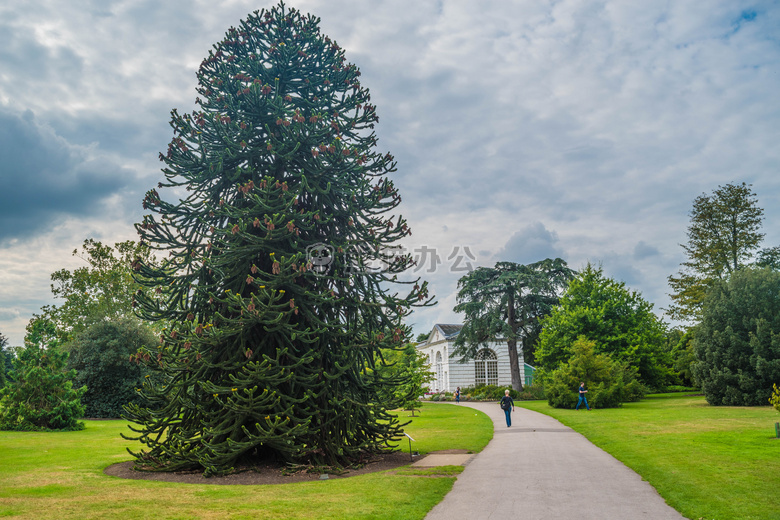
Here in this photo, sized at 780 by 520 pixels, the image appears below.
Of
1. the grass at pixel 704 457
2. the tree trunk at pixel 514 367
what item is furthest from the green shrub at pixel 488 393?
the grass at pixel 704 457

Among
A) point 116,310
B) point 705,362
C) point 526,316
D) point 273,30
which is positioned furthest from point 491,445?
Answer: point 116,310

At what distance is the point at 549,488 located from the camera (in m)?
8.82

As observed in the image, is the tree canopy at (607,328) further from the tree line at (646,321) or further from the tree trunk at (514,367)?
the tree trunk at (514,367)

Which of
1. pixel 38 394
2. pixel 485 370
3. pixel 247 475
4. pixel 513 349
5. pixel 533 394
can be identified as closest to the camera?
pixel 247 475

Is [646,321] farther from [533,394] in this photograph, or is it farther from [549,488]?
[549,488]

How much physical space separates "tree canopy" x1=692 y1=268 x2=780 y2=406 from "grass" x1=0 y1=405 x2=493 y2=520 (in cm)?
2455

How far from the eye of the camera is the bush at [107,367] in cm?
2847

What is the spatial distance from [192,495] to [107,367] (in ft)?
76.1

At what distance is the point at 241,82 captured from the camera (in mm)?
12539

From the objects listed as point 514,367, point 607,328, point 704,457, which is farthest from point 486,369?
point 704,457

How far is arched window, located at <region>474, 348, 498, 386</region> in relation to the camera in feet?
165

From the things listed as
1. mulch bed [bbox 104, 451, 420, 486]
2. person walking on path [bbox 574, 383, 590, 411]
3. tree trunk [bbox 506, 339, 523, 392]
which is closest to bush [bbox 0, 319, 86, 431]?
mulch bed [bbox 104, 451, 420, 486]

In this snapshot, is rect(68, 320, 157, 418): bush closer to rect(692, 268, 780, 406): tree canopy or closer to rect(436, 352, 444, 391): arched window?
rect(692, 268, 780, 406): tree canopy

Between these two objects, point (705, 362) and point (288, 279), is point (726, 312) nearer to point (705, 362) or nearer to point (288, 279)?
point (705, 362)
